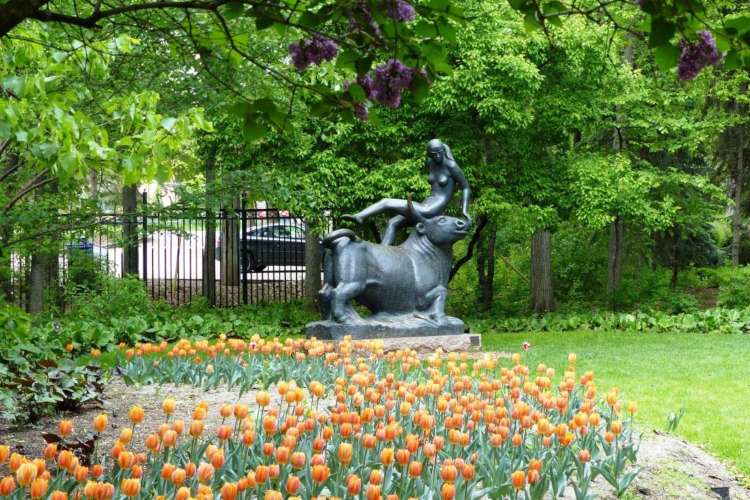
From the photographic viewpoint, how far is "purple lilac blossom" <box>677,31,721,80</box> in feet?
7.55

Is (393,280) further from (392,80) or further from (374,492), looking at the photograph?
(392,80)

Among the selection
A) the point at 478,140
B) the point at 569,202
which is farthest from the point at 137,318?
the point at 569,202

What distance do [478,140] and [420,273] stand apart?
389cm

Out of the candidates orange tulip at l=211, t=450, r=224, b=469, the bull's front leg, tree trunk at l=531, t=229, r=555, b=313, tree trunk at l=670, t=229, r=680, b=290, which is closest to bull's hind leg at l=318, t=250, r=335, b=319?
the bull's front leg

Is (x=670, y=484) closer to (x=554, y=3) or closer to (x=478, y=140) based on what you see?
(x=554, y=3)

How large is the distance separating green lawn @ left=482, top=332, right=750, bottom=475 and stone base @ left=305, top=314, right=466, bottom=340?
109 centimetres

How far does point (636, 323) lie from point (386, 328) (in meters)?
6.16

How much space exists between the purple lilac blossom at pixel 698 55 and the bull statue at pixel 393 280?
8553mm

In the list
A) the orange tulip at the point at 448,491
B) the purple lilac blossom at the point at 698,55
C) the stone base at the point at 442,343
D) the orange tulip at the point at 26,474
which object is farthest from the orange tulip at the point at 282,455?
the stone base at the point at 442,343

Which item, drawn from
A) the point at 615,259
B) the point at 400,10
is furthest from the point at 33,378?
the point at 615,259

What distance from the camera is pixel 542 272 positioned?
18.2 metres

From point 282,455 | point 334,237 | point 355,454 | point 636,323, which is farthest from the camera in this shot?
point 636,323

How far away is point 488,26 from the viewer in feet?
44.7

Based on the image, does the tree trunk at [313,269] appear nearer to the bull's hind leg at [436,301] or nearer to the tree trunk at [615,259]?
the bull's hind leg at [436,301]
